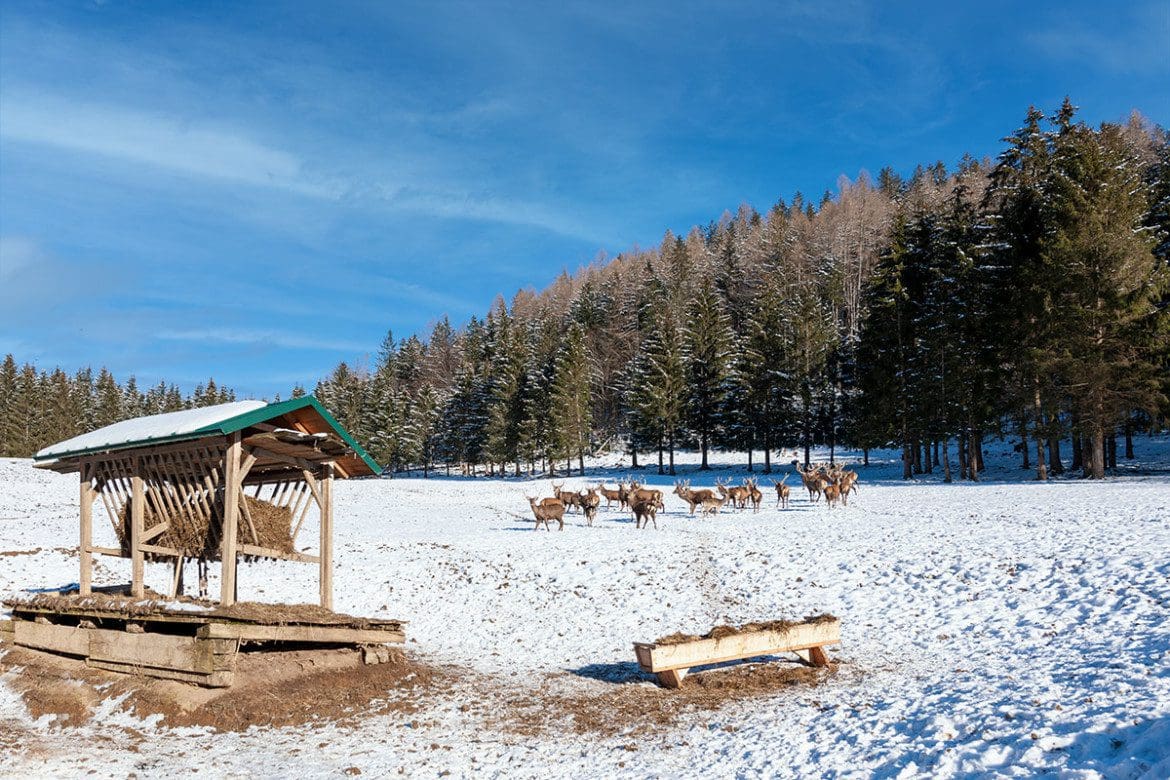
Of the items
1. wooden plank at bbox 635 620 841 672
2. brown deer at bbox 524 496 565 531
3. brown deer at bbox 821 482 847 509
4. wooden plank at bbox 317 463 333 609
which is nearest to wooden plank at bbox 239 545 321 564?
wooden plank at bbox 317 463 333 609

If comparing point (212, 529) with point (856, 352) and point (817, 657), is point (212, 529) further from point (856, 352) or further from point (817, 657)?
point (856, 352)

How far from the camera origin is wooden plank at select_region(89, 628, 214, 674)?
10.5 m

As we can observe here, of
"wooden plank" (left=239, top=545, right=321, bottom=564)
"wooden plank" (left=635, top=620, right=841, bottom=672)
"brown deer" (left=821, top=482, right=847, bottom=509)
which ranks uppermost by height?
"wooden plank" (left=239, top=545, right=321, bottom=564)

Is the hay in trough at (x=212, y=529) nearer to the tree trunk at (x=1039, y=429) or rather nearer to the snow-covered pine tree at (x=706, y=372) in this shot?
the tree trunk at (x=1039, y=429)

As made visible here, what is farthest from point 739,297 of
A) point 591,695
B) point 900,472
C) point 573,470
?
point 591,695

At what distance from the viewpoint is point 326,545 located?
46.4ft

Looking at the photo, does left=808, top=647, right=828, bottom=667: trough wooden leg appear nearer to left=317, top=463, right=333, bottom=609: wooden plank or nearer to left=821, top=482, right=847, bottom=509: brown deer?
left=317, top=463, right=333, bottom=609: wooden plank

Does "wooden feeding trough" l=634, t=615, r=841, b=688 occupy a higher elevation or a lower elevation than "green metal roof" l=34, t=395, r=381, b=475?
lower

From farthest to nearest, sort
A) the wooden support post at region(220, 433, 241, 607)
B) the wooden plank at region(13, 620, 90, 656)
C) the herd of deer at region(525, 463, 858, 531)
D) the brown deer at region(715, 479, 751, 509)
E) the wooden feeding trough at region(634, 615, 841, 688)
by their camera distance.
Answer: the brown deer at region(715, 479, 751, 509), the herd of deer at region(525, 463, 858, 531), the wooden plank at region(13, 620, 90, 656), the wooden support post at region(220, 433, 241, 607), the wooden feeding trough at region(634, 615, 841, 688)

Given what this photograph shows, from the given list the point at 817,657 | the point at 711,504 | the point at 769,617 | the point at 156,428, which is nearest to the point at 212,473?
the point at 156,428

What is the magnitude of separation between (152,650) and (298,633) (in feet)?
6.75

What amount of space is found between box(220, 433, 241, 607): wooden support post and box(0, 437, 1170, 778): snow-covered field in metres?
2.13

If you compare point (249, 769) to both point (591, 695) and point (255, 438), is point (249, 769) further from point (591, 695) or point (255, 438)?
point (255, 438)

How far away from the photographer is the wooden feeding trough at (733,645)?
10594 millimetres
